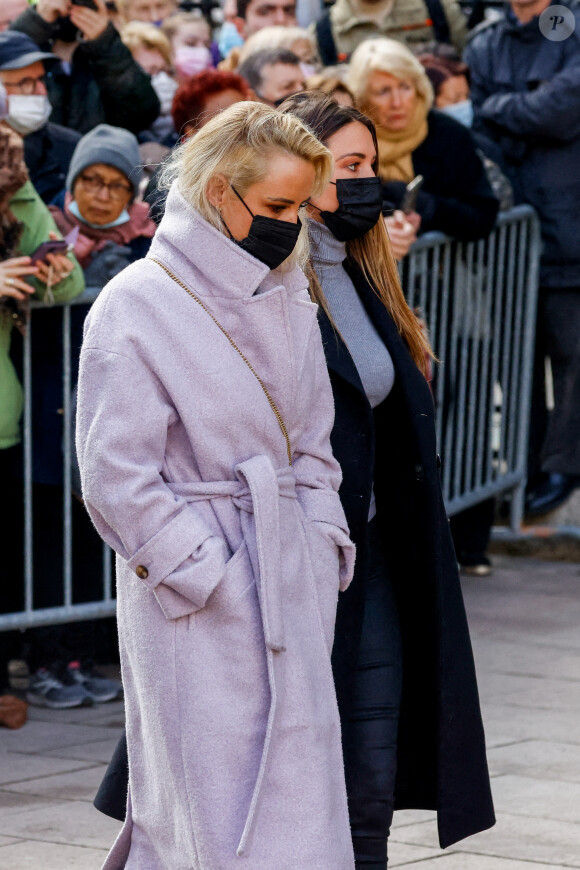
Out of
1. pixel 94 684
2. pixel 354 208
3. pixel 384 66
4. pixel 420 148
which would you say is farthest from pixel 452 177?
pixel 354 208

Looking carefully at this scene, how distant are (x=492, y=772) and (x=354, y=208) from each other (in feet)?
6.88

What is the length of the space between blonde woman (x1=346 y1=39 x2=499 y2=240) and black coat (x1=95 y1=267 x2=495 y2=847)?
324 centimetres

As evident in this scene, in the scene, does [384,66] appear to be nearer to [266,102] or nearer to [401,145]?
[401,145]

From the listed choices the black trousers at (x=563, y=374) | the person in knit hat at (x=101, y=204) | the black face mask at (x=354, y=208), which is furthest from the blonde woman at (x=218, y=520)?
the black trousers at (x=563, y=374)

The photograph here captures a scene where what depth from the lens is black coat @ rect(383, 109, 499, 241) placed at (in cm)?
723

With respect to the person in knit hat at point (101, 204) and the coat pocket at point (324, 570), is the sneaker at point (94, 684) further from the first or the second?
the coat pocket at point (324, 570)

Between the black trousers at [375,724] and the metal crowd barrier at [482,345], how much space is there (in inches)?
133

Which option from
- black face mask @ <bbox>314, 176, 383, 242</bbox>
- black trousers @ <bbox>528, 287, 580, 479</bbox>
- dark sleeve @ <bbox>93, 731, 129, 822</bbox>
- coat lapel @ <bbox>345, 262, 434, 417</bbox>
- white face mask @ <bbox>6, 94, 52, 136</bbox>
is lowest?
dark sleeve @ <bbox>93, 731, 129, 822</bbox>

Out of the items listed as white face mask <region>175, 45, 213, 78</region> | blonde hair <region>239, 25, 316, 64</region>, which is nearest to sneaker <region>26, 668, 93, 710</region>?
blonde hair <region>239, 25, 316, 64</region>

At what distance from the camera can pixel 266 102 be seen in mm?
7238

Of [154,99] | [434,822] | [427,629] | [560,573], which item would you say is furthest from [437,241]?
[427,629]

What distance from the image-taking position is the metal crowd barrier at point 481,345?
735cm

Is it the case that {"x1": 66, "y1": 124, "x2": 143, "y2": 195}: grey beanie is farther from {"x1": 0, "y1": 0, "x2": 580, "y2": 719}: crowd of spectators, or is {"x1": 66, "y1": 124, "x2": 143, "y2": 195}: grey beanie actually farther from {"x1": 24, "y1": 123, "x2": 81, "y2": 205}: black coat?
{"x1": 24, "y1": 123, "x2": 81, "y2": 205}: black coat

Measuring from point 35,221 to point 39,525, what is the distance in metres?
1.06
